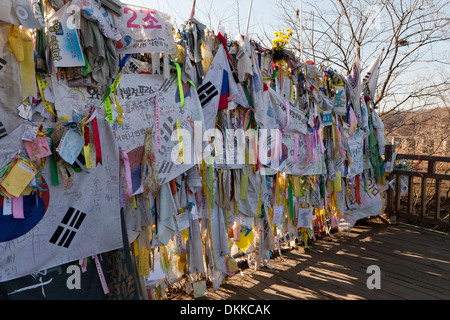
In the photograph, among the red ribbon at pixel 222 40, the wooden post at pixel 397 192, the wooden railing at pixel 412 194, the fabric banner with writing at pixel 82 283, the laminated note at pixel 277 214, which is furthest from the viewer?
the wooden post at pixel 397 192

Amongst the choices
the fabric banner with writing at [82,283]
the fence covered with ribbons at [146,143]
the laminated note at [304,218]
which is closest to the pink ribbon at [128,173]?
the fence covered with ribbons at [146,143]

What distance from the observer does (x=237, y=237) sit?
10.1 ft

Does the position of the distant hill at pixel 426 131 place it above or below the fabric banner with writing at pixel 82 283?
above

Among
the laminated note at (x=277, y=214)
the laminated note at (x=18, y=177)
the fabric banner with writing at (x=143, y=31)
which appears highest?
the fabric banner with writing at (x=143, y=31)

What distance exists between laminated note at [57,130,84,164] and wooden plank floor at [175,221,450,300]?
1.65 metres

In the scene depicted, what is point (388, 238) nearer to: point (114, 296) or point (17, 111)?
point (114, 296)

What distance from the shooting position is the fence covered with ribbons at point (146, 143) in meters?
1.77

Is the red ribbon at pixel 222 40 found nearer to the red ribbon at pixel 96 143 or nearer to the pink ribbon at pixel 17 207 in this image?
the red ribbon at pixel 96 143

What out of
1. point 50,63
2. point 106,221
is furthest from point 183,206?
point 50,63

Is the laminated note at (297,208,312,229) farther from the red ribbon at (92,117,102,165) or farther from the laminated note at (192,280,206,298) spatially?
the red ribbon at (92,117,102,165)

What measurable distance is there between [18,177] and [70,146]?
0.32 meters

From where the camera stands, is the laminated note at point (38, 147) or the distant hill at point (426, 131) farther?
the distant hill at point (426, 131)

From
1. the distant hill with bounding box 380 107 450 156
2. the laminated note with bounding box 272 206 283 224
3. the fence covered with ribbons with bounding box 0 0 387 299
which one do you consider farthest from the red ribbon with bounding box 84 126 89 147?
the distant hill with bounding box 380 107 450 156
